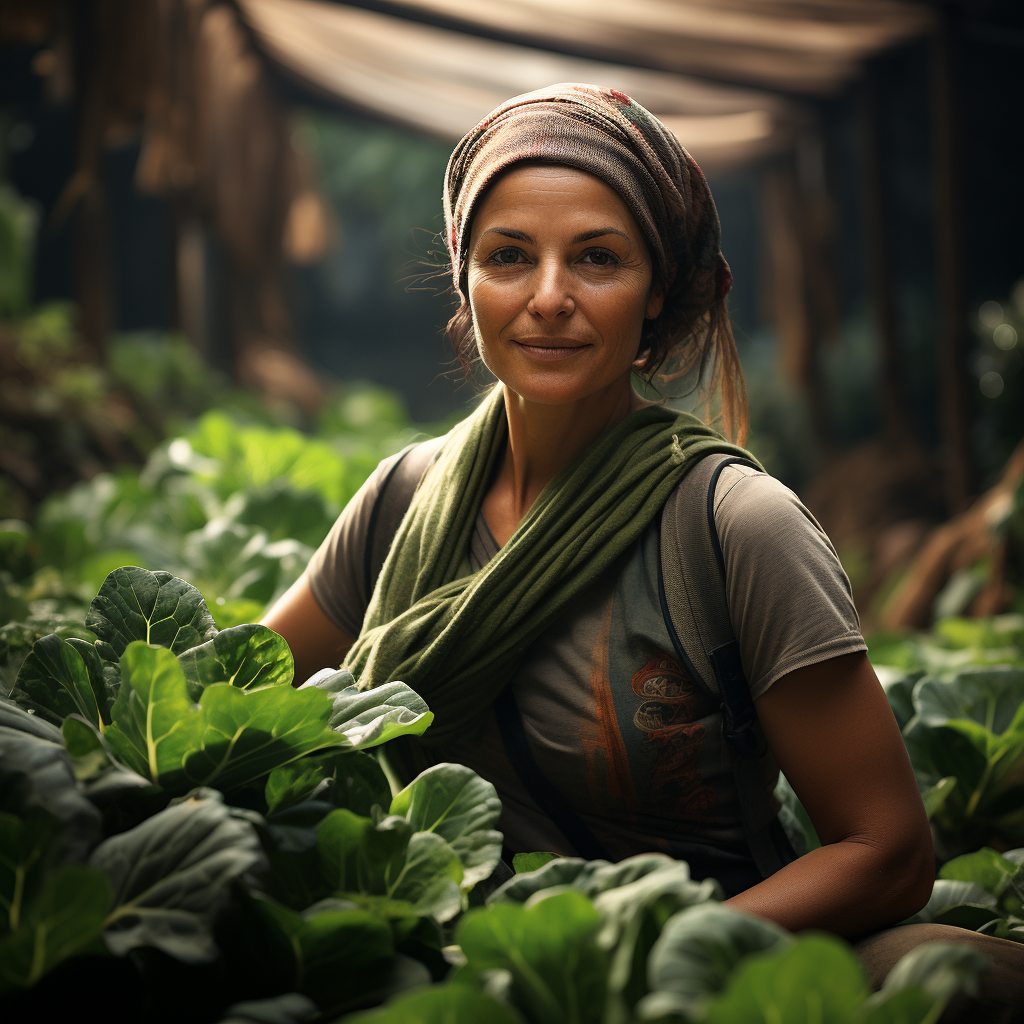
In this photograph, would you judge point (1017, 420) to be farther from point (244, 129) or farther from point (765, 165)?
point (244, 129)

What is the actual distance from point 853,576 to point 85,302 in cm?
488

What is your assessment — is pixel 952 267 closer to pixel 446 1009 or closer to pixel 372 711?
pixel 372 711

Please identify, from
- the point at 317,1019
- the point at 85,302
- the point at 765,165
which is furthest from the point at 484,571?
the point at 765,165

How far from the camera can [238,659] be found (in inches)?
42.8

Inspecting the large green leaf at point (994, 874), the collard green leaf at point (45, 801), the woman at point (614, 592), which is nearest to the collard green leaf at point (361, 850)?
the collard green leaf at point (45, 801)

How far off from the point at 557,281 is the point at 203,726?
686 mm

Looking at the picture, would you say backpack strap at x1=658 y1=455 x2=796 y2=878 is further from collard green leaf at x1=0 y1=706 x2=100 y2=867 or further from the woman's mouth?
collard green leaf at x1=0 y1=706 x2=100 y2=867

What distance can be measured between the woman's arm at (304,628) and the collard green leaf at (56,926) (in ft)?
2.70

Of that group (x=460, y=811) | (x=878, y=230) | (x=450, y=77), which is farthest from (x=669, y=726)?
(x=450, y=77)

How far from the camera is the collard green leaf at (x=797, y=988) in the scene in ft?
2.14

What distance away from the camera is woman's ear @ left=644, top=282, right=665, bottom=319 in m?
1.37

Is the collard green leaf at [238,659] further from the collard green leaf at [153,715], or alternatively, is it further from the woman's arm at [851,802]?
the woman's arm at [851,802]

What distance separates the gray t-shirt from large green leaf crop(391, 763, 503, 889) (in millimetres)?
229

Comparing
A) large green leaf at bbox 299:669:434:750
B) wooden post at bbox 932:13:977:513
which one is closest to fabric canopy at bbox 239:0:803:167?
wooden post at bbox 932:13:977:513
